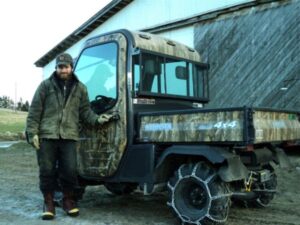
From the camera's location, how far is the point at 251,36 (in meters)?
14.7

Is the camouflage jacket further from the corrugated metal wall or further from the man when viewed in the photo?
the corrugated metal wall

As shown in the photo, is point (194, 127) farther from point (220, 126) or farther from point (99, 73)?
point (99, 73)

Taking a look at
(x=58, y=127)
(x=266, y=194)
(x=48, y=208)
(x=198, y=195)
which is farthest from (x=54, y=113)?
(x=266, y=194)

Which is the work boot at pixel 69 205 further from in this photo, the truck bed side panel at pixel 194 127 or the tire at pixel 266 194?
the tire at pixel 266 194

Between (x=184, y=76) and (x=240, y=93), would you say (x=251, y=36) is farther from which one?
(x=184, y=76)

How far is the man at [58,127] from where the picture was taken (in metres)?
6.52

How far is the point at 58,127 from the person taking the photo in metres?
6.53

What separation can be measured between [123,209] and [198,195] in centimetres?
172

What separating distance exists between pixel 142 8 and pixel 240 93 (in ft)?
23.0

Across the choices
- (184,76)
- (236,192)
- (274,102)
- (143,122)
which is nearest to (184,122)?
(143,122)

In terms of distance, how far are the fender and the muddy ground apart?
2.96 feet

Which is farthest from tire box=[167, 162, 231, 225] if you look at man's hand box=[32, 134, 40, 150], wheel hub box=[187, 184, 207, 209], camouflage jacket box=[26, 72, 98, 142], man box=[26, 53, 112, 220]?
A: man's hand box=[32, 134, 40, 150]

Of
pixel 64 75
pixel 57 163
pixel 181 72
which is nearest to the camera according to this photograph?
pixel 64 75

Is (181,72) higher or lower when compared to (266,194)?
higher
